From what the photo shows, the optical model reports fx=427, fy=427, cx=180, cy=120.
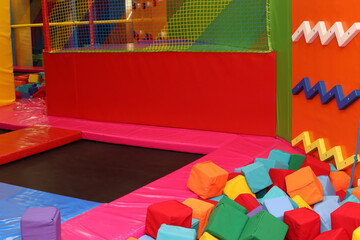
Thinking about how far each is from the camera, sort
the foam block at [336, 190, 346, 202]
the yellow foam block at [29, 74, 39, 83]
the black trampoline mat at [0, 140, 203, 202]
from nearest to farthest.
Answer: the foam block at [336, 190, 346, 202], the black trampoline mat at [0, 140, 203, 202], the yellow foam block at [29, 74, 39, 83]

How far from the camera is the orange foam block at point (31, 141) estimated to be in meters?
4.22

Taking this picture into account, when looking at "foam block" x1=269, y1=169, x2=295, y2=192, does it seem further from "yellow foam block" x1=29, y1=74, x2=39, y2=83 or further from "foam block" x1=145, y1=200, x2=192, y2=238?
"yellow foam block" x1=29, y1=74, x2=39, y2=83

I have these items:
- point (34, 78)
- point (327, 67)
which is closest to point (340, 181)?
point (327, 67)

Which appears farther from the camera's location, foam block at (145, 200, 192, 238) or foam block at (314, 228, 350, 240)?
foam block at (145, 200, 192, 238)

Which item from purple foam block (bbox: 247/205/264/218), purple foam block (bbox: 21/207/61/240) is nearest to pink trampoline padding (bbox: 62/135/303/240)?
purple foam block (bbox: 21/207/61/240)

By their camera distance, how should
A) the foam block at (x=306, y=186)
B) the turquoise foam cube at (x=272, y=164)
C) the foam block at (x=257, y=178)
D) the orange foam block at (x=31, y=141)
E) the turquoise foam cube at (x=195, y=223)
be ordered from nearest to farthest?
the turquoise foam cube at (x=195, y=223) → the foam block at (x=306, y=186) → the foam block at (x=257, y=178) → the turquoise foam cube at (x=272, y=164) → the orange foam block at (x=31, y=141)

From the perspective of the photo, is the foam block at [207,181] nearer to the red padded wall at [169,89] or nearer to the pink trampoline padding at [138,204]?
the pink trampoline padding at [138,204]

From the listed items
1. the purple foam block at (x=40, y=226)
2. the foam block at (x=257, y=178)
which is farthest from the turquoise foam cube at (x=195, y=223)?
the purple foam block at (x=40, y=226)

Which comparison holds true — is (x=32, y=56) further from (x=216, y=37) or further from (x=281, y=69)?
(x=281, y=69)

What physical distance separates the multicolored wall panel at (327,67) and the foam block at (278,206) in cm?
86

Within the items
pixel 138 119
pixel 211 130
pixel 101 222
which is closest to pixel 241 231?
pixel 101 222

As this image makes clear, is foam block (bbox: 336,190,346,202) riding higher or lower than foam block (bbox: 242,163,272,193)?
lower

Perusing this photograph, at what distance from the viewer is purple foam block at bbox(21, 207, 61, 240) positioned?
216 centimetres

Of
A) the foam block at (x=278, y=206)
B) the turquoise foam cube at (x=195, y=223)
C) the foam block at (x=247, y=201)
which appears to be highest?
the foam block at (x=278, y=206)
